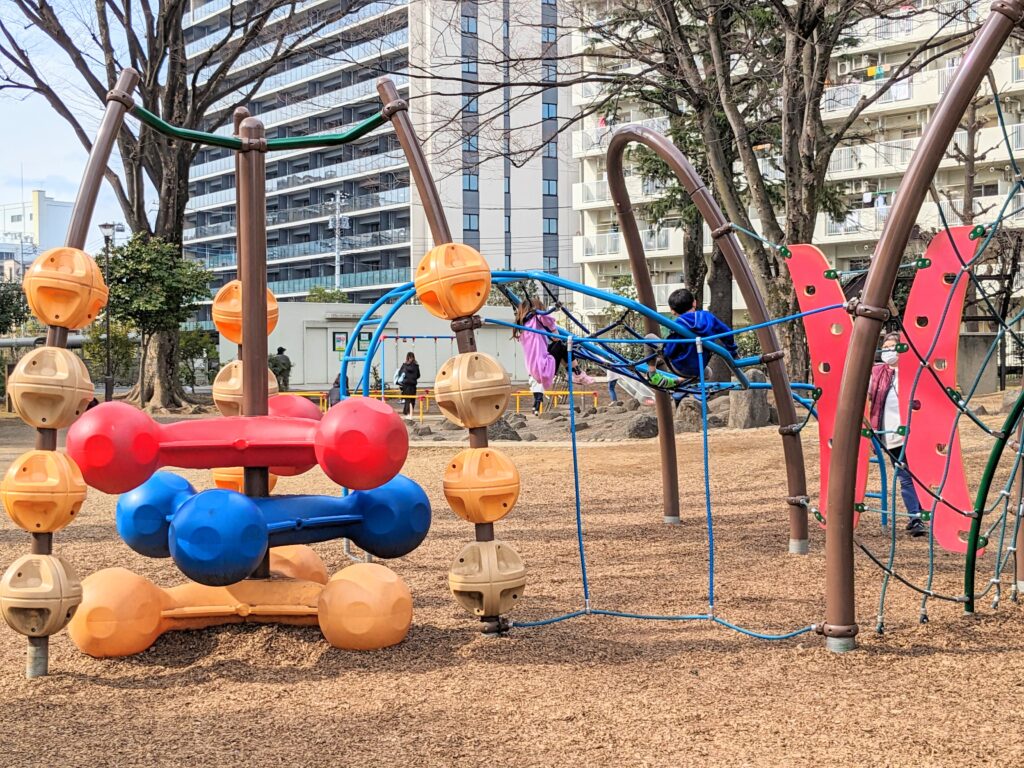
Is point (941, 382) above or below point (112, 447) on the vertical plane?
above

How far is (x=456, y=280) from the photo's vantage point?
4.83 metres

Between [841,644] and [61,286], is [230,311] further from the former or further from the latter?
[841,644]

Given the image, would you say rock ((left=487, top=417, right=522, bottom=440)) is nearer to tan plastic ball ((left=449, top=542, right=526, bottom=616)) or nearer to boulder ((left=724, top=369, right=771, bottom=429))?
boulder ((left=724, top=369, right=771, bottom=429))

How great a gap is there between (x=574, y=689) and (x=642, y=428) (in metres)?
11.9

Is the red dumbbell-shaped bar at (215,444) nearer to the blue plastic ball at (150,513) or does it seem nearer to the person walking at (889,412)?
the blue plastic ball at (150,513)

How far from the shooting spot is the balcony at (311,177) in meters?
62.4

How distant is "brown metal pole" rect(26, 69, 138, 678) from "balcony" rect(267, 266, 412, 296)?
55.6 meters

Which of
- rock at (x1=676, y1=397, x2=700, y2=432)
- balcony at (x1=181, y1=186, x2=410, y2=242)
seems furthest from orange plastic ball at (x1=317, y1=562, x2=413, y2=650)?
balcony at (x1=181, y1=186, x2=410, y2=242)

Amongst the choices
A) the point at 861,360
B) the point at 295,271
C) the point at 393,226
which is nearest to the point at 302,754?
the point at 861,360

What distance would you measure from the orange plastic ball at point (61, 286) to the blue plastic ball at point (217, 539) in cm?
96

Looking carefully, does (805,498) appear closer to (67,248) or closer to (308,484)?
(67,248)

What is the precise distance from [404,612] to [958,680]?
7.60 ft

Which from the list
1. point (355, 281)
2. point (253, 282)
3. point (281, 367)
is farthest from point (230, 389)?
point (355, 281)

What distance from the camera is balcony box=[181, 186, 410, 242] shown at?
63.4 m
